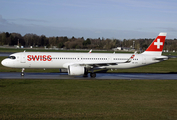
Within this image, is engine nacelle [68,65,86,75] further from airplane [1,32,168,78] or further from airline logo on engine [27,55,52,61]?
airline logo on engine [27,55,52,61]

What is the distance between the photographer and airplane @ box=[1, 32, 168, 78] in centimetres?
3259

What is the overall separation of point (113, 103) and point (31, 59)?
61.5ft

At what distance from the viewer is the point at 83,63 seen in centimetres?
3403

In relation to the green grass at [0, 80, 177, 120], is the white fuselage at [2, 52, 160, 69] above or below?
above

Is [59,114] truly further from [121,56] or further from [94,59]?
[121,56]

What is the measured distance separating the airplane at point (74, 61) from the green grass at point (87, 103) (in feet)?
30.5

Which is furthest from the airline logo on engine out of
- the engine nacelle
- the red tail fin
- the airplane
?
the red tail fin

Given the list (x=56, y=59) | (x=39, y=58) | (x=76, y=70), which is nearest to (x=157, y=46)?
(x=76, y=70)

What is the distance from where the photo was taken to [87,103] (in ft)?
55.6

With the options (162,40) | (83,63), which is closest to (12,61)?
(83,63)

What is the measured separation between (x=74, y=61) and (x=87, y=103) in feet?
56.6

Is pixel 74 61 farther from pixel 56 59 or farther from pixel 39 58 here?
pixel 39 58

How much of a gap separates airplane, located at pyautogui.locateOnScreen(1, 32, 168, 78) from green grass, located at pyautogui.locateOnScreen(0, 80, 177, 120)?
30.5 ft

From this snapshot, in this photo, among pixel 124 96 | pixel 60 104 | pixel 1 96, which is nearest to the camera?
pixel 60 104
